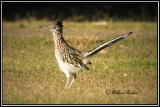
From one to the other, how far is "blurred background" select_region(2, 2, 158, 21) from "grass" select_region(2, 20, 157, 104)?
600 cm

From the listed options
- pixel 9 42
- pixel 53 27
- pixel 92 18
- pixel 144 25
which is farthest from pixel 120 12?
pixel 53 27

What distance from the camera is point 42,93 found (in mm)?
6266

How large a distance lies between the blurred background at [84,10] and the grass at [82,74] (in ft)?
19.7

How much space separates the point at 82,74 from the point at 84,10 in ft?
45.9

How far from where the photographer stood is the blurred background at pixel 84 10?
1973cm

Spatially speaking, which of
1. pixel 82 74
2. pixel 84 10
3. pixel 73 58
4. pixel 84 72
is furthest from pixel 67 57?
pixel 84 10

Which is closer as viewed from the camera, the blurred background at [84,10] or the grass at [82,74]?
the grass at [82,74]

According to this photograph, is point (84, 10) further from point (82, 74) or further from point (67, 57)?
point (67, 57)

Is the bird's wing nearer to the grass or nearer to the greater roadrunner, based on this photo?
the greater roadrunner

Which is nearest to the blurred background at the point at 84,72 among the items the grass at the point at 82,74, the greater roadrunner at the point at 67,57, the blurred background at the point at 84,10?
the grass at the point at 82,74

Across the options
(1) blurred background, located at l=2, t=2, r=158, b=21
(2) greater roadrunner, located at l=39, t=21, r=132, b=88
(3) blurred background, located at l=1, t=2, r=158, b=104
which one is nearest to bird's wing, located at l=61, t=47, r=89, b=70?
(2) greater roadrunner, located at l=39, t=21, r=132, b=88

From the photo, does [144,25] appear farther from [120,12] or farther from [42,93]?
[42,93]

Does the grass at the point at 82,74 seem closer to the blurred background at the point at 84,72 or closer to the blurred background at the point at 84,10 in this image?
the blurred background at the point at 84,72

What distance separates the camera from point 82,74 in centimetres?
795
